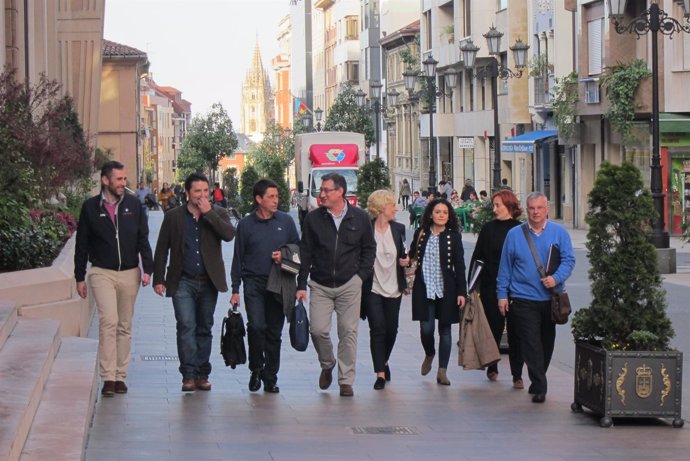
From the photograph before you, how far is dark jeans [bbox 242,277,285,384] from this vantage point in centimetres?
1216

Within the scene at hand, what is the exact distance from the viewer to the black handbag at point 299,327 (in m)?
12.1

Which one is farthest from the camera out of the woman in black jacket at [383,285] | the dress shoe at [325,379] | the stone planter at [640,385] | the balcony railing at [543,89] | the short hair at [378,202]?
the balcony railing at [543,89]

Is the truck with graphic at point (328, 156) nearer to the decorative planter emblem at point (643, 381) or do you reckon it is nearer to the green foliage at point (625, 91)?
the green foliage at point (625, 91)

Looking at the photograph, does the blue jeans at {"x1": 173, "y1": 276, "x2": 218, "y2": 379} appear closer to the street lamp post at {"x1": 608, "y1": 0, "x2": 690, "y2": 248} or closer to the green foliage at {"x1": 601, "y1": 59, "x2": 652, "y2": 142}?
the street lamp post at {"x1": 608, "y1": 0, "x2": 690, "y2": 248}

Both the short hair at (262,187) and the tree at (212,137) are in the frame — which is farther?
the tree at (212,137)

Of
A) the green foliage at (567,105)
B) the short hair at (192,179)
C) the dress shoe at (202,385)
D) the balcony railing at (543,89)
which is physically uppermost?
the balcony railing at (543,89)

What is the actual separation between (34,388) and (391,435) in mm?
2545

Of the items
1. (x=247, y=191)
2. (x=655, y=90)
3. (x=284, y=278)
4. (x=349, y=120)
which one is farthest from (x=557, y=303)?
(x=349, y=120)

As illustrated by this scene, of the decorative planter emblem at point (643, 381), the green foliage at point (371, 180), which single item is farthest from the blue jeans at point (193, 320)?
the green foliage at point (371, 180)

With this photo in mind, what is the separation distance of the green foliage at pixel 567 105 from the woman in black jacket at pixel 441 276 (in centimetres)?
3293

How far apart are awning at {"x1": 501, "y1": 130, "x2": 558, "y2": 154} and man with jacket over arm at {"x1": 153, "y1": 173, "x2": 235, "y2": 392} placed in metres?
39.6

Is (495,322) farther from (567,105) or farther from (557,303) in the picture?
(567,105)

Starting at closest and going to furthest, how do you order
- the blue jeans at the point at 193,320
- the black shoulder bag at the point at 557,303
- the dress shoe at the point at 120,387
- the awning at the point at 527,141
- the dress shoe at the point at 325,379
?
the black shoulder bag at the point at 557,303 → the dress shoe at the point at 120,387 → the blue jeans at the point at 193,320 → the dress shoe at the point at 325,379 → the awning at the point at 527,141

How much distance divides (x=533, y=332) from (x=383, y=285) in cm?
149
